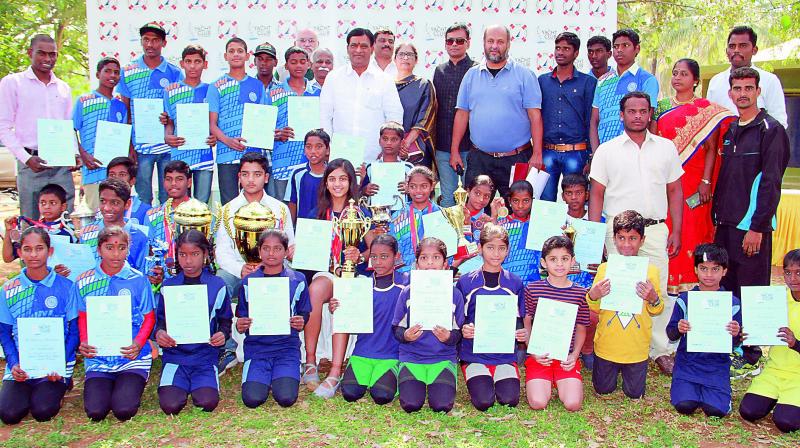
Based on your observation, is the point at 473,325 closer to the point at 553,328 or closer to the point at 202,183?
the point at 553,328

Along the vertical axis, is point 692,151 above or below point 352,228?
above

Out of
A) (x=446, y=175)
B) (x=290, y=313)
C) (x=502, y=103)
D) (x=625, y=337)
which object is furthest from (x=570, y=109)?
(x=290, y=313)

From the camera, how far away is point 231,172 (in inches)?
254

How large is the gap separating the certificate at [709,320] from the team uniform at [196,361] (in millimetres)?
3115

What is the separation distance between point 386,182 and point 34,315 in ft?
8.92

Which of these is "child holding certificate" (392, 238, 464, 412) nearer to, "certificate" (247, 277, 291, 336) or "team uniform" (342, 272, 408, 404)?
"team uniform" (342, 272, 408, 404)

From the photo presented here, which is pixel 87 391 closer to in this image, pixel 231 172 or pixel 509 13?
pixel 231 172

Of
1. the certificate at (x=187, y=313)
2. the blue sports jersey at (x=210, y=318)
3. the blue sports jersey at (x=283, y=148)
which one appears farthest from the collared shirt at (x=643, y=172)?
the certificate at (x=187, y=313)

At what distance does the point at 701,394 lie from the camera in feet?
14.8

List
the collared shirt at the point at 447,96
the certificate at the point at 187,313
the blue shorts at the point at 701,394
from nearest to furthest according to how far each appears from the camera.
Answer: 1. the blue shorts at the point at 701,394
2. the certificate at the point at 187,313
3. the collared shirt at the point at 447,96

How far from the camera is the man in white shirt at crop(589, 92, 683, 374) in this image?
5.26 meters

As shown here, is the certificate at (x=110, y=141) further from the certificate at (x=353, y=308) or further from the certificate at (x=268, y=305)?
the certificate at (x=353, y=308)

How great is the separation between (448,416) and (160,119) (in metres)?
3.88

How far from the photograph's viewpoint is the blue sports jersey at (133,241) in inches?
203
